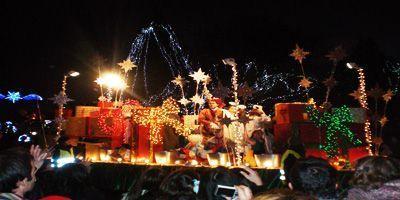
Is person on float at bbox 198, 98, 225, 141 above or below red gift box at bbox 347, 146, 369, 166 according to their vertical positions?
above

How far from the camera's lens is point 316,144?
395 inches

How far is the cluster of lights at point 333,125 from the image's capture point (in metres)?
9.97

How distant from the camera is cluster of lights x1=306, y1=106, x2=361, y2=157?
9970 mm

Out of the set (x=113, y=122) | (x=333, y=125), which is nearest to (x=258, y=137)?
(x=333, y=125)

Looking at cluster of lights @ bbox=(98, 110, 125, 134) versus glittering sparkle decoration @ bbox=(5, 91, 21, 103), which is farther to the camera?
glittering sparkle decoration @ bbox=(5, 91, 21, 103)

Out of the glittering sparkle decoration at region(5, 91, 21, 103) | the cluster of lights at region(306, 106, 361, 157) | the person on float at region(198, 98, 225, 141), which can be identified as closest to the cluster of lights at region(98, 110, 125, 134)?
the person on float at region(198, 98, 225, 141)

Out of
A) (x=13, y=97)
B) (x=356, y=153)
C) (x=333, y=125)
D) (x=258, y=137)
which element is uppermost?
(x=13, y=97)

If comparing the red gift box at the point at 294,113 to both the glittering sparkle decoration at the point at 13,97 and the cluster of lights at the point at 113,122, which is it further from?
the glittering sparkle decoration at the point at 13,97

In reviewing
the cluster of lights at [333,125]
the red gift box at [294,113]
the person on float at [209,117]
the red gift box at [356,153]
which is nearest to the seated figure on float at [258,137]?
the red gift box at [294,113]

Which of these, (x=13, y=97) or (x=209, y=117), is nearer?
(x=209, y=117)

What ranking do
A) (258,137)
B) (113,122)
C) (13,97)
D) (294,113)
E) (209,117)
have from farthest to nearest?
(13,97) → (113,122) → (209,117) → (294,113) → (258,137)

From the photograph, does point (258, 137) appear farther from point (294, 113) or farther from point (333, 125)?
point (333, 125)

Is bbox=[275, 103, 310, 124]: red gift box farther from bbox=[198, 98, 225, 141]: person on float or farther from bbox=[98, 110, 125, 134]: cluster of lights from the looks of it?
bbox=[98, 110, 125, 134]: cluster of lights

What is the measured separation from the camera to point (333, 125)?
1005 cm
